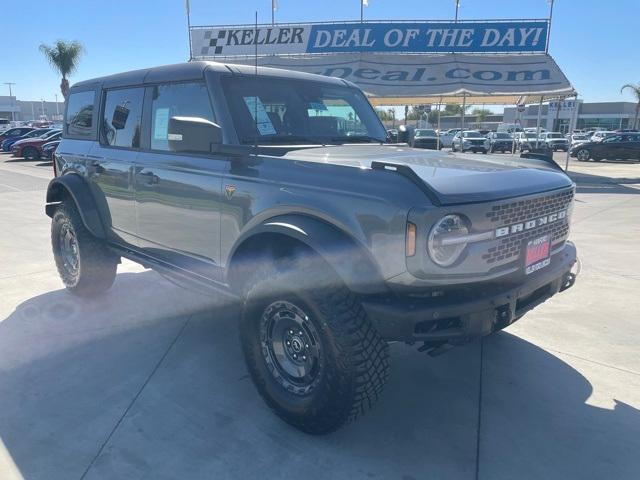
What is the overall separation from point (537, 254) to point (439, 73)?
1719 cm

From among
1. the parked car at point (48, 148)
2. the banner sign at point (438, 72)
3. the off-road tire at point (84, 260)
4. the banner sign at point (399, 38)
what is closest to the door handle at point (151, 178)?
the off-road tire at point (84, 260)

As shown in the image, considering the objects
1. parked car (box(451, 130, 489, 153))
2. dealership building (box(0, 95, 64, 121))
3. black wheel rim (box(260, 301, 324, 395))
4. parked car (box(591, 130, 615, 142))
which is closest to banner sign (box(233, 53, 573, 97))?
parked car (box(451, 130, 489, 153))

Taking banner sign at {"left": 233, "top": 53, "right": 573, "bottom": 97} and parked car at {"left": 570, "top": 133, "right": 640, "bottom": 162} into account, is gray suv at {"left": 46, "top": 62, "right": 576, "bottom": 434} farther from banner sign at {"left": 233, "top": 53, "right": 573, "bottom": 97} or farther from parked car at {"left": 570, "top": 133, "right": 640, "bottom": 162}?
parked car at {"left": 570, "top": 133, "right": 640, "bottom": 162}

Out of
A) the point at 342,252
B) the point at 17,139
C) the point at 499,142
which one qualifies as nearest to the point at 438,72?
the point at 499,142

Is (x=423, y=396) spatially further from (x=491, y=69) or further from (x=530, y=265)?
(x=491, y=69)

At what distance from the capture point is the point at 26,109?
114500mm

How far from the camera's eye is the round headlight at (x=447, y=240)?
2354mm

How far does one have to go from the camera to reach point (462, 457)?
104 inches

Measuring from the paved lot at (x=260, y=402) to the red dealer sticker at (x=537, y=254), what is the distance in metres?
0.91

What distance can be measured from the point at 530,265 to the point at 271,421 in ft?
5.66

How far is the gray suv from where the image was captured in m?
2.43

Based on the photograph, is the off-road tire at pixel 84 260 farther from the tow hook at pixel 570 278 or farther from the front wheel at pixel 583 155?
the front wheel at pixel 583 155

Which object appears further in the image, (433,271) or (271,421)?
(271,421)

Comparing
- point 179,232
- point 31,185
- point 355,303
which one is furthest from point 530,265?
point 31,185
